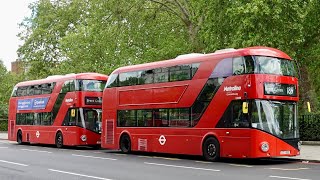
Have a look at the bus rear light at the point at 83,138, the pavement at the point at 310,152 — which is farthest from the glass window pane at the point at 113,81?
the pavement at the point at 310,152

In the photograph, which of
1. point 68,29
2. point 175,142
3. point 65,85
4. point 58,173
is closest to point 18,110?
point 65,85

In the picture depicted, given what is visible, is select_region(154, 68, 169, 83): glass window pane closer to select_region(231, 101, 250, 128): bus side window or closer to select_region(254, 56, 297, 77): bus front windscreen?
select_region(231, 101, 250, 128): bus side window

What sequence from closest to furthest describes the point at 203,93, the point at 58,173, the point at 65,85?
the point at 58,173 < the point at 203,93 < the point at 65,85

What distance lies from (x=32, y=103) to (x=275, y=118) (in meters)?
18.7

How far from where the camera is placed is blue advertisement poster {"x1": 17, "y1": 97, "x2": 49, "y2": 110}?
30062mm

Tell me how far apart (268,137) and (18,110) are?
829 inches

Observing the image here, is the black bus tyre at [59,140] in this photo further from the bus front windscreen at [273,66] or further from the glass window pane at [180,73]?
the bus front windscreen at [273,66]

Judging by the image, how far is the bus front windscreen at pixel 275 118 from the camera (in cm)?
1678

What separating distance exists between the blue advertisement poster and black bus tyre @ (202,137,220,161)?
13853mm

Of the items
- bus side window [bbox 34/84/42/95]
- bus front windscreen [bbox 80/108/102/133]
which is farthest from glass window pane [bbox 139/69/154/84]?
bus side window [bbox 34/84/42/95]

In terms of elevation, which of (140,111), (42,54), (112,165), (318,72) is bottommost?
(112,165)

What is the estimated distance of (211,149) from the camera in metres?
18.4

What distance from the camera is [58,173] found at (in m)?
14.6

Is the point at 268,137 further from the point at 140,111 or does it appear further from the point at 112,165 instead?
the point at 140,111
